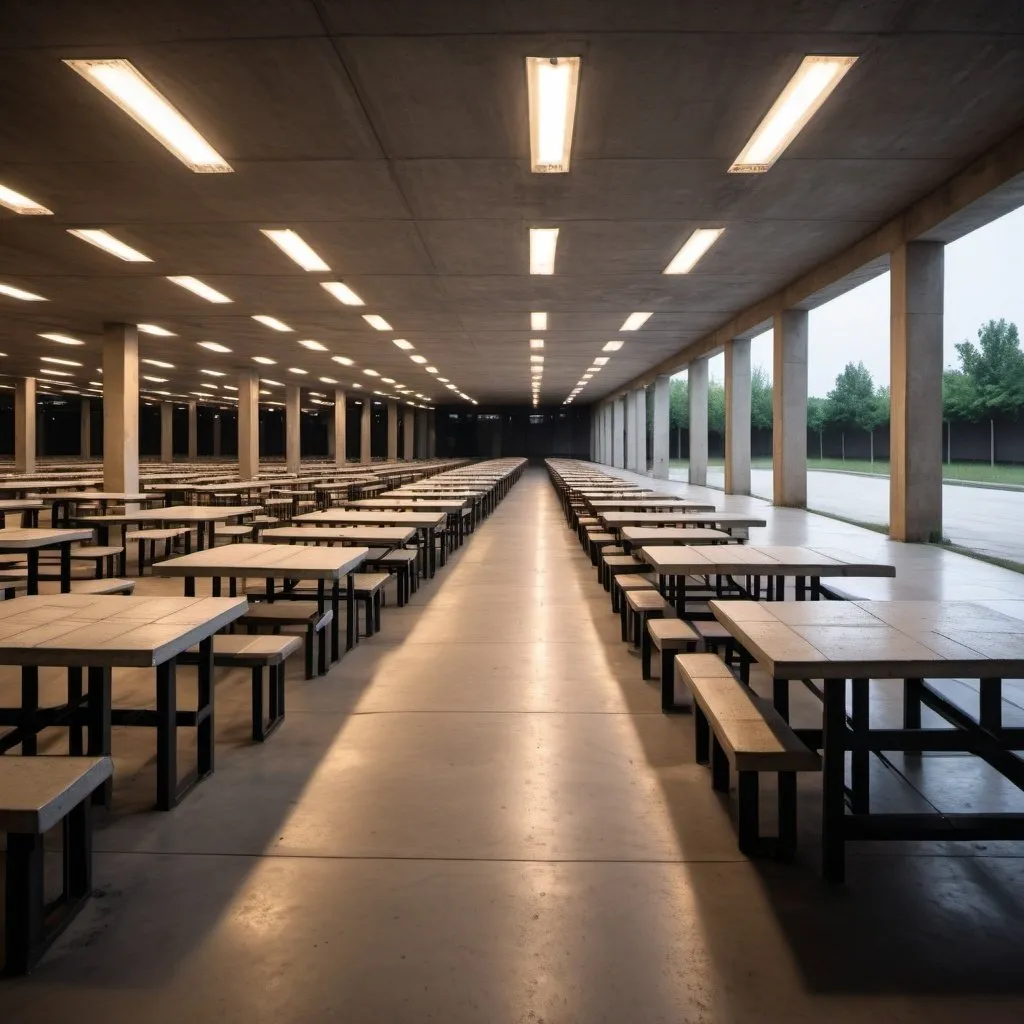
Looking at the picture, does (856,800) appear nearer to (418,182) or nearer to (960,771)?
(960,771)

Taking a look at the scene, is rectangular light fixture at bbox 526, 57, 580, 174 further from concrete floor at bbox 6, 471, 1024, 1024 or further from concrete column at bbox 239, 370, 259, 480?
concrete column at bbox 239, 370, 259, 480

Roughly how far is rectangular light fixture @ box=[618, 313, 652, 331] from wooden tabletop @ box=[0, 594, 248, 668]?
1348 cm

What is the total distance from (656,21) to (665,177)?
2.82 m

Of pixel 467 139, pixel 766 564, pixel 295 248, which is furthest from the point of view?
pixel 295 248

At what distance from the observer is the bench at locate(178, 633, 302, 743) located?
3.53 metres

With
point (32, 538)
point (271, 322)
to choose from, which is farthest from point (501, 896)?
point (271, 322)

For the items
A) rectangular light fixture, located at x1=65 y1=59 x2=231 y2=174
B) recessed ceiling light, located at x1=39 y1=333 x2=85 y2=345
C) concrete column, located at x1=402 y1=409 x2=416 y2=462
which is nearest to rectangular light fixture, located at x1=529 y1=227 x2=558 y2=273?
rectangular light fixture, located at x1=65 y1=59 x2=231 y2=174

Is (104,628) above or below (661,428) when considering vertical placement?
below

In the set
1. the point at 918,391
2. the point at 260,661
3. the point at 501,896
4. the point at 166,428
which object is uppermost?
the point at 166,428

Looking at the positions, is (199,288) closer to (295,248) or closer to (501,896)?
(295,248)

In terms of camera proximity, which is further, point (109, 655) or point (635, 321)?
point (635, 321)

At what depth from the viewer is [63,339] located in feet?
59.9

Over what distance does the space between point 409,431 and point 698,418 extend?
23191 mm

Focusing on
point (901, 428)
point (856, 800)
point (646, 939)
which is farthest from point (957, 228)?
point (646, 939)
